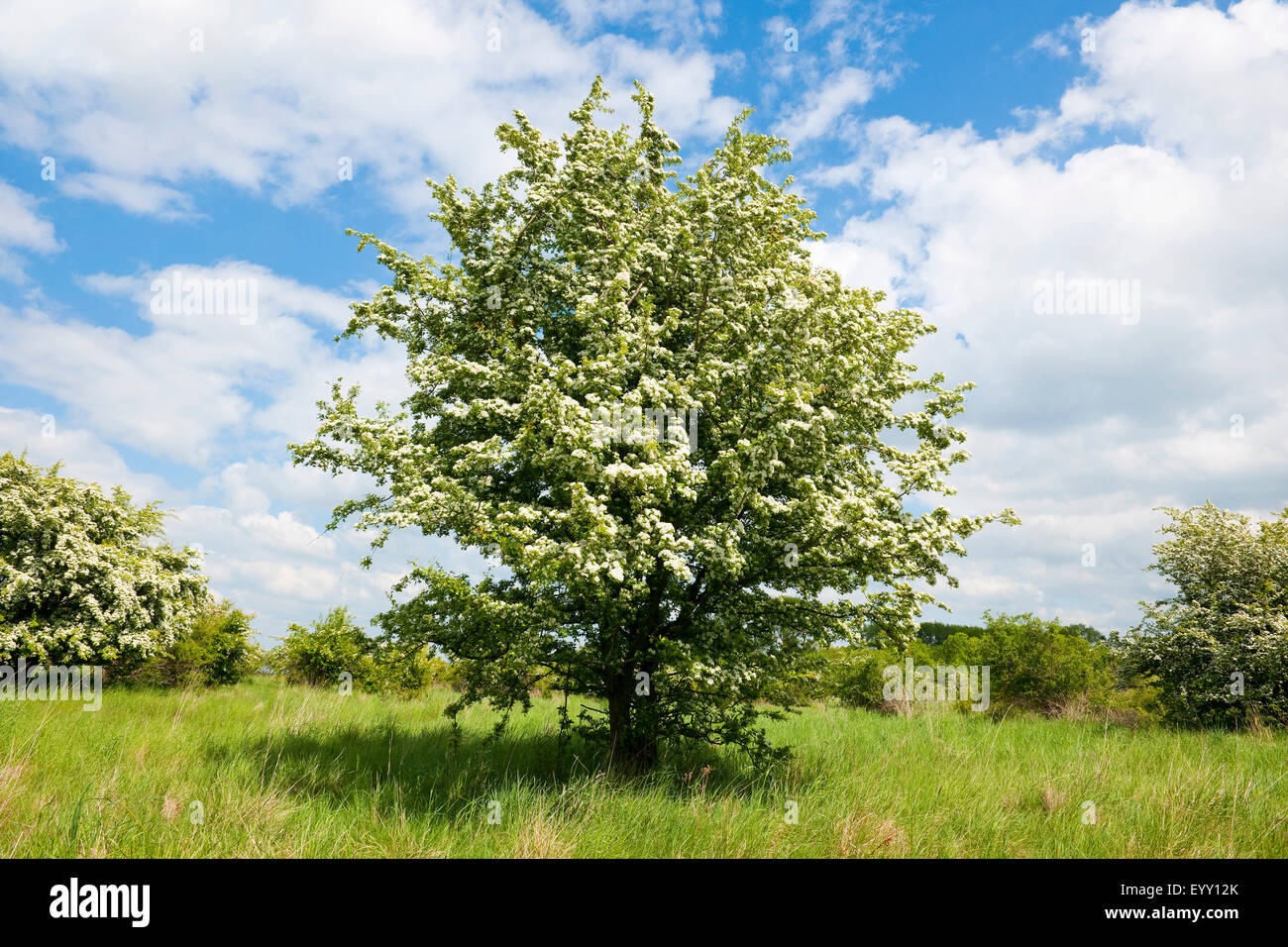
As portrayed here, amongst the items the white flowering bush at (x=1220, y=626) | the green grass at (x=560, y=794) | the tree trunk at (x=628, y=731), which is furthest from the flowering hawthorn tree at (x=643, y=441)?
the white flowering bush at (x=1220, y=626)

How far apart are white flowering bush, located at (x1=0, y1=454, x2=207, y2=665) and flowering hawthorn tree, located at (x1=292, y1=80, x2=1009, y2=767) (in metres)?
12.5

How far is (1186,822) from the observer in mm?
9117

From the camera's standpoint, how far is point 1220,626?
19.4 m

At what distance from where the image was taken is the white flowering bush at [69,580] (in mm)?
17328

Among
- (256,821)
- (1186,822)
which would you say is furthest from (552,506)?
(1186,822)

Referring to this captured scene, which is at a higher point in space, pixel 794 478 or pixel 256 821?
pixel 794 478

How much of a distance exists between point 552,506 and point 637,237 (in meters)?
4.70

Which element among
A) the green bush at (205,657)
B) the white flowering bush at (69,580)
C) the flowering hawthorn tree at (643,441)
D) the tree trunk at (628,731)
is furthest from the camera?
the green bush at (205,657)

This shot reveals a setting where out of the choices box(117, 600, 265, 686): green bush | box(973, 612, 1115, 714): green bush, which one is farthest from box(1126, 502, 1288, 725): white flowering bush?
box(117, 600, 265, 686): green bush

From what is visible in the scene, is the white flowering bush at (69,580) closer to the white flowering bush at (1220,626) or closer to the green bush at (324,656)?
the green bush at (324,656)

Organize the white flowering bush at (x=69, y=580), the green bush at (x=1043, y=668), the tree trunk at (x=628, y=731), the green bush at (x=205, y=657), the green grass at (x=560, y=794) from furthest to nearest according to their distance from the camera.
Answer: the green bush at (x=1043, y=668) → the green bush at (x=205, y=657) → the white flowering bush at (x=69, y=580) → the tree trunk at (x=628, y=731) → the green grass at (x=560, y=794)

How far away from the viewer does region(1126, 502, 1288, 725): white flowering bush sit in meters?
18.1

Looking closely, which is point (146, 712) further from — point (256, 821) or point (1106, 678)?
point (1106, 678)

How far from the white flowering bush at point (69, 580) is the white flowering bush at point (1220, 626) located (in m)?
30.3
